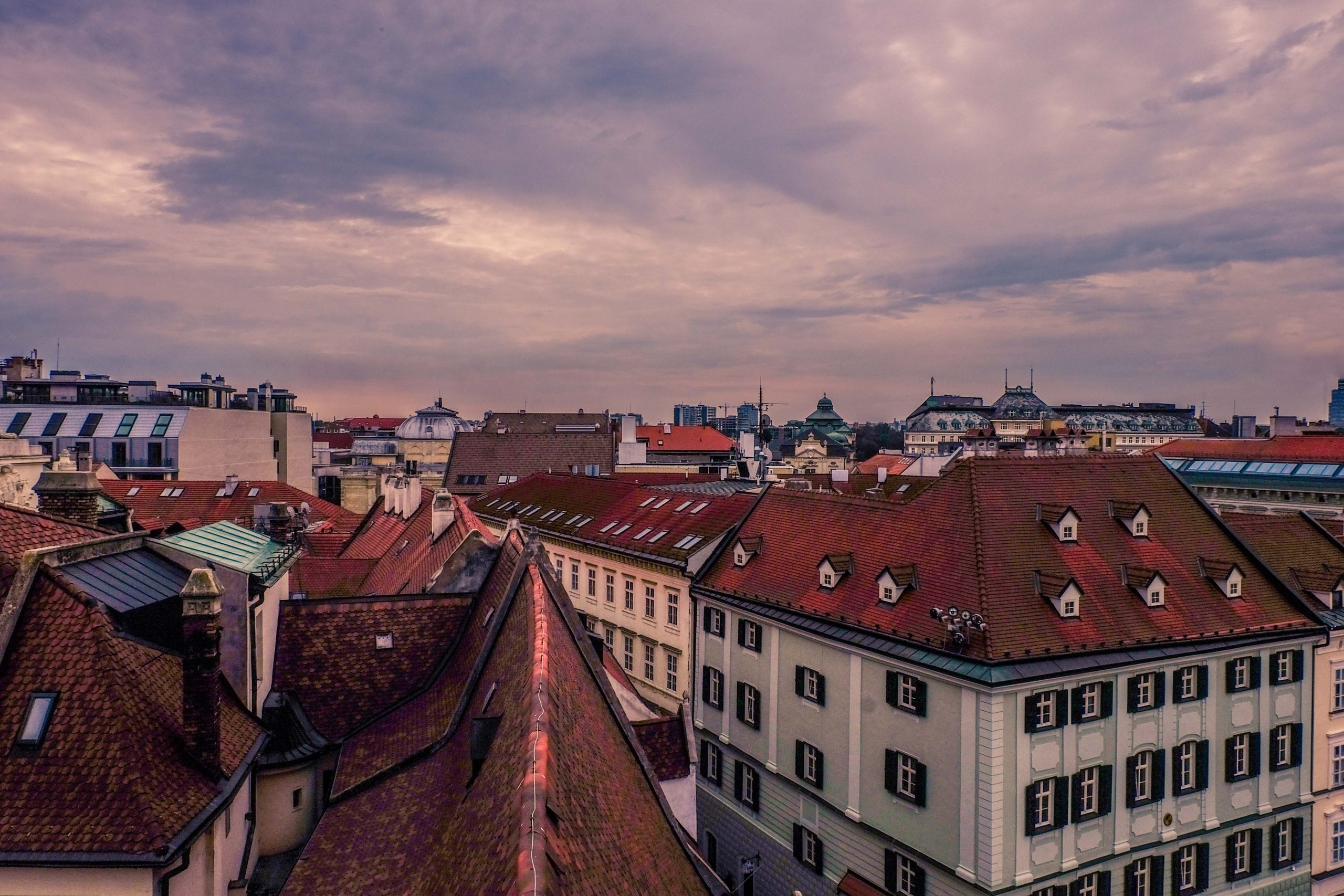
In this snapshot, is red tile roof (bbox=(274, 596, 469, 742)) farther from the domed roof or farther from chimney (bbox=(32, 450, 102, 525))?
the domed roof

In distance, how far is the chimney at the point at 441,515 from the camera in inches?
1398

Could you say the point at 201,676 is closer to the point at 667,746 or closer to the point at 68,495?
the point at 667,746

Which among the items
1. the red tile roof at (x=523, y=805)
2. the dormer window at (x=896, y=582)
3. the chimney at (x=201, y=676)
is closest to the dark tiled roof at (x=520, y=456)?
the dormer window at (x=896, y=582)

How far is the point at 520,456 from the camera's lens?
94.0 m

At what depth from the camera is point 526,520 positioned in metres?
56.0

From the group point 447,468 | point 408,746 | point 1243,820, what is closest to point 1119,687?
point 1243,820

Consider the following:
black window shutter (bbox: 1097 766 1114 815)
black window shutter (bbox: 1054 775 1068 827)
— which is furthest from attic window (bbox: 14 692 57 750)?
black window shutter (bbox: 1097 766 1114 815)

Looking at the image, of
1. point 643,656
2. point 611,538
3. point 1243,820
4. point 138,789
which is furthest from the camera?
point 611,538

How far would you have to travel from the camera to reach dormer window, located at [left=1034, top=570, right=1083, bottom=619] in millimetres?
26797

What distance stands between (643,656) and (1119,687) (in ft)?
74.1

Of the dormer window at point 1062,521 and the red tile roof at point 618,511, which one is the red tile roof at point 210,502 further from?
the dormer window at point 1062,521

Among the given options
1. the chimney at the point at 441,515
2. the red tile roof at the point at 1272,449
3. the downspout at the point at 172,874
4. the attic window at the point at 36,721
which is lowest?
the downspout at the point at 172,874

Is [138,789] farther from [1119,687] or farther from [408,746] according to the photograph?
[1119,687]

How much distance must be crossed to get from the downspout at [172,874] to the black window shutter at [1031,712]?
69.0 ft
